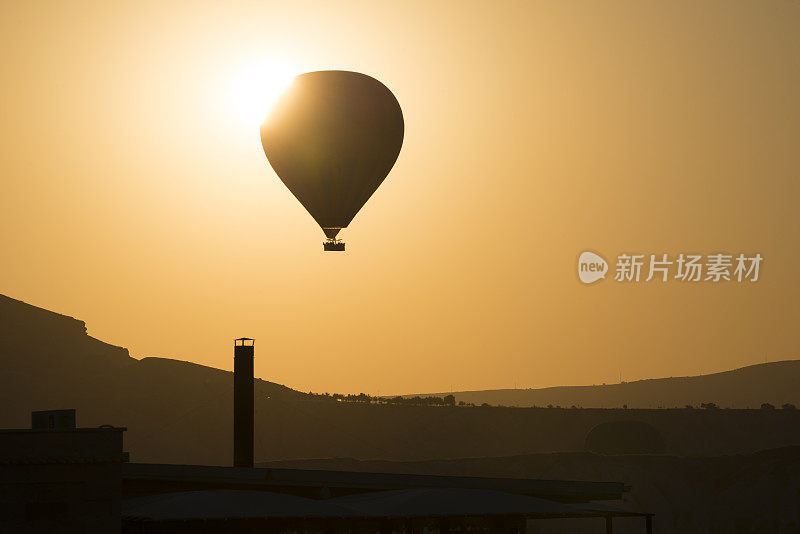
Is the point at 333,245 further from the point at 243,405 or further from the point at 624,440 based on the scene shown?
the point at 624,440

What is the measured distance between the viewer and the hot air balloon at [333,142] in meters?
61.2

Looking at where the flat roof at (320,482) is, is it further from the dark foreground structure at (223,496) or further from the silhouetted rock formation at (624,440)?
the silhouetted rock formation at (624,440)

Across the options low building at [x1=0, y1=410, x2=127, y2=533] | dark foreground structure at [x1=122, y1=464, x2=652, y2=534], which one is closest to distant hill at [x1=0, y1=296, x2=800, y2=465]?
dark foreground structure at [x1=122, y1=464, x2=652, y2=534]

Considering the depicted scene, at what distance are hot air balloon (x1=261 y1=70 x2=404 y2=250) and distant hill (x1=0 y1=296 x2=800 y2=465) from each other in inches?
3915

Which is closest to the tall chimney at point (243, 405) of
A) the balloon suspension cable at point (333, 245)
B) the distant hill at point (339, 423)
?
the balloon suspension cable at point (333, 245)

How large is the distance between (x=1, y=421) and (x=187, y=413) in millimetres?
21989

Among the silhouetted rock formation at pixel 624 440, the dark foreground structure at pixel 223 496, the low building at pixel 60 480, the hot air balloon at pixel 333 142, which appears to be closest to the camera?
the low building at pixel 60 480

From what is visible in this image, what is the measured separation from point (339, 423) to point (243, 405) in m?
108

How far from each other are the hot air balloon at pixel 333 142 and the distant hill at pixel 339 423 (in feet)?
326

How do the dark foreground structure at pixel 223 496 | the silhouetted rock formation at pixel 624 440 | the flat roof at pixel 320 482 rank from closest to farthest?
1. the dark foreground structure at pixel 223 496
2. the flat roof at pixel 320 482
3. the silhouetted rock formation at pixel 624 440

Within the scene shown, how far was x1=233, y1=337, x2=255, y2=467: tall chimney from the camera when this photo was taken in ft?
209

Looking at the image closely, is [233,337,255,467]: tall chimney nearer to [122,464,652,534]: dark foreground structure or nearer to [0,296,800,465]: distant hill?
[122,464,652,534]: dark foreground structure

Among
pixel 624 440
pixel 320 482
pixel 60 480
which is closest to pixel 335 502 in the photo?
pixel 320 482

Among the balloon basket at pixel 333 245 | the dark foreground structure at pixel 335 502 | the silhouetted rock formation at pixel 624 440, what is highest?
the balloon basket at pixel 333 245
